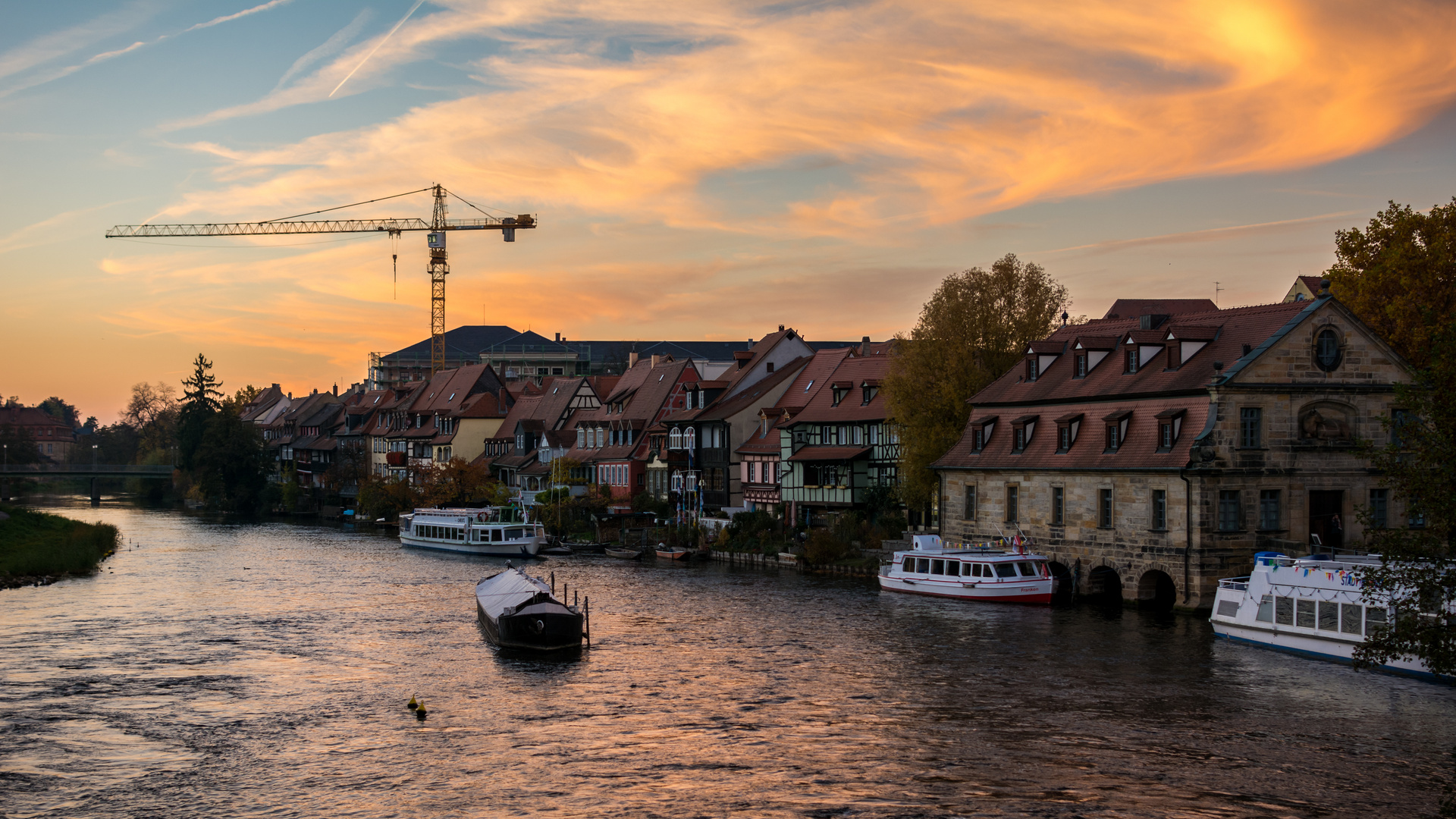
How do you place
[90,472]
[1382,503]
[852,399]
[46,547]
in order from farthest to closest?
[90,472] < [852,399] < [46,547] < [1382,503]

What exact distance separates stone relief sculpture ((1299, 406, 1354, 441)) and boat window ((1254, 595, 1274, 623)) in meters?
9.30

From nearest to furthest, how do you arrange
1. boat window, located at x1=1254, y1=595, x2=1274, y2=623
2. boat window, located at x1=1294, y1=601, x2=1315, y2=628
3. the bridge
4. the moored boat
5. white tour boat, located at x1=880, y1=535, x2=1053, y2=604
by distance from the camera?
boat window, located at x1=1294, y1=601, x2=1315, y2=628
boat window, located at x1=1254, y1=595, x2=1274, y2=623
the moored boat
white tour boat, located at x1=880, y1=535, x2=1053, y2=604
the bridge

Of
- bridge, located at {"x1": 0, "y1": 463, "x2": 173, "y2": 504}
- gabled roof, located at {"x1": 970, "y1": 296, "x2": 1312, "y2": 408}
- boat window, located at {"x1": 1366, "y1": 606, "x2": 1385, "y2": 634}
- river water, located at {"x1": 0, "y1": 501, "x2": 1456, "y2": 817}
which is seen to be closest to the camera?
river water, located at {"x1": 0, "y1": 501, "x2": 1456, "y2": 817}

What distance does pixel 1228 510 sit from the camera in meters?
46.9

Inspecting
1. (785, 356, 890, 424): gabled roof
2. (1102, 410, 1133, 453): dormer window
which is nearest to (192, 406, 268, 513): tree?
(785, 356, 890, 424): gabled roof

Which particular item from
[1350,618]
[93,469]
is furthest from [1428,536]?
[93,469]

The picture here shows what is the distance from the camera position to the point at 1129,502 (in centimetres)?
4953

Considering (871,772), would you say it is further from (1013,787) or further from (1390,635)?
(1390,635)

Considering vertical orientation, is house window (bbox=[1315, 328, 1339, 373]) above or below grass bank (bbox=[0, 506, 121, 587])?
above

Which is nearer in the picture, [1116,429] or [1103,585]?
[1116,429]

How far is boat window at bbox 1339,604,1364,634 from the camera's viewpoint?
126 feet

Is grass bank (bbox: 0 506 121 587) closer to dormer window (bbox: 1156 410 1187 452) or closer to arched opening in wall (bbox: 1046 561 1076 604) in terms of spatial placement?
arched opening in wall (bbox: 1046 561 1076 604)

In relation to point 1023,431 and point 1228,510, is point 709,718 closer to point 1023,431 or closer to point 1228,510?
point 1228,510

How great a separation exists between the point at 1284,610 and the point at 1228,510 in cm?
680
